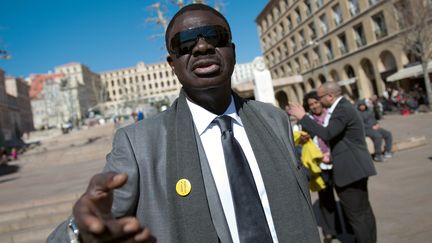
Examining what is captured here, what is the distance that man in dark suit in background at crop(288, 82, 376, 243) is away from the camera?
317 centimetres

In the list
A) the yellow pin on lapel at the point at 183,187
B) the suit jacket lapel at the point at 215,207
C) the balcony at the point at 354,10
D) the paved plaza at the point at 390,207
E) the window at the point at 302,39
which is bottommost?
the paved plaza at the point at 390,207

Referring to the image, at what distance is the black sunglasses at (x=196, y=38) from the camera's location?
156 cm

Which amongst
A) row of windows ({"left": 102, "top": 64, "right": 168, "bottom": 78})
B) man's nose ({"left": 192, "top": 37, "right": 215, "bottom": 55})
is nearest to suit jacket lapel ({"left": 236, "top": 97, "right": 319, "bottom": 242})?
man's nose ({"left": 192, "top": 37, "right": 215, "bottom": 55})

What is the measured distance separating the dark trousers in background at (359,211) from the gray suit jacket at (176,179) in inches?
78.4

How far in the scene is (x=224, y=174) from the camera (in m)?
1.48

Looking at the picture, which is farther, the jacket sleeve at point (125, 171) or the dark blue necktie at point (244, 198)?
the dark blue necktie at point (244, 198)

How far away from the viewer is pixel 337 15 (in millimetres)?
31594

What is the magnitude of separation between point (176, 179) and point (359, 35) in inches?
1268

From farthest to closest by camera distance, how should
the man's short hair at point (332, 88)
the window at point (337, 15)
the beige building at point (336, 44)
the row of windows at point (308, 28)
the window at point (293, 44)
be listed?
the window at point (293, 44) < the window at point (337, 15) < the row of windows at point (308, 28) < the beige building at point (336, 44) < the man's short hair at point (332, 88)

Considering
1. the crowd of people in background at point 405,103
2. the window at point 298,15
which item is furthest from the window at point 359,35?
the window at point 298,15

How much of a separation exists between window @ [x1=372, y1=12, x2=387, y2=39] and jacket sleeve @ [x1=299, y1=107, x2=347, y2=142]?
87.3ft

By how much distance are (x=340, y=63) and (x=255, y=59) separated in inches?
891

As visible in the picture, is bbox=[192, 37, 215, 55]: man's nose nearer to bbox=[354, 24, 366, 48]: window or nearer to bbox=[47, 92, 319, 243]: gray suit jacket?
bbox=[47, 92, 319, 243]: gray suit jacket

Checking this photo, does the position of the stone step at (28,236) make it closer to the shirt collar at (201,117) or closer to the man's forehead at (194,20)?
the shirt collar at (201,117)
